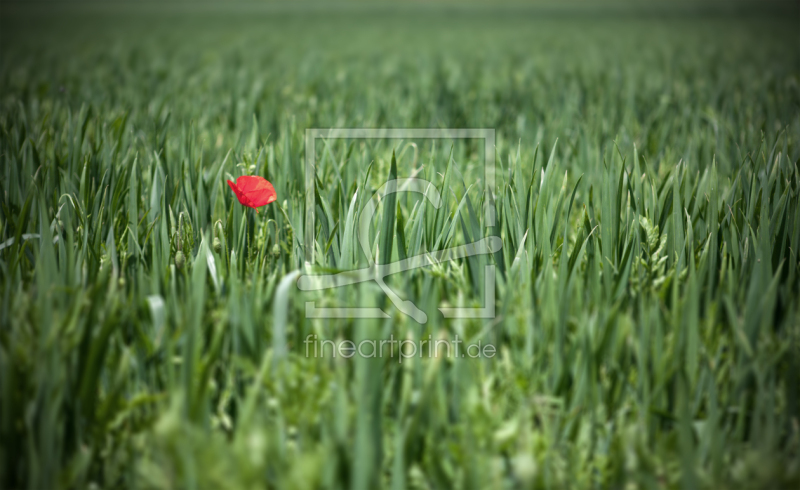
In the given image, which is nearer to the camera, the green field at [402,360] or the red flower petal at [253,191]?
the green field at [402,360]

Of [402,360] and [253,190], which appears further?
[253,190]

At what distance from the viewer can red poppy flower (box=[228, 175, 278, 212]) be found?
3.62ft

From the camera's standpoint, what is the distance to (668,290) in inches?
38.5

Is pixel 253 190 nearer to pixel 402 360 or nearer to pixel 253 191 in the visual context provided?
pixel 253 191

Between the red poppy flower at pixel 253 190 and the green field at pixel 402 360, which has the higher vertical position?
the red poppy flower at pixel 253 190

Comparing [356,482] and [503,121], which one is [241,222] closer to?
[356,482]

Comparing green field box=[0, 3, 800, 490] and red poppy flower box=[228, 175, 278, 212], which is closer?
green field box=[0, 3, 800, 490]

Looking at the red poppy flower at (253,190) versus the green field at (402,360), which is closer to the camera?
the green field at (402,360)

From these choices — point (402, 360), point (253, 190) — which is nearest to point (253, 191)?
point (253, 190)

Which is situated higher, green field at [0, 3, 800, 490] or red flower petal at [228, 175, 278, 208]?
red flower petal at [228, 175, 278, 208]

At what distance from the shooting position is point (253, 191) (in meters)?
1.12

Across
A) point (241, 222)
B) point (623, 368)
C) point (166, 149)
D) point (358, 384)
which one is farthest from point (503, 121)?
point (358, 384)

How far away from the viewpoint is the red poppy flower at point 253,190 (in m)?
1.10

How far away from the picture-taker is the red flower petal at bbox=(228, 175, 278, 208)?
1.10 meters
